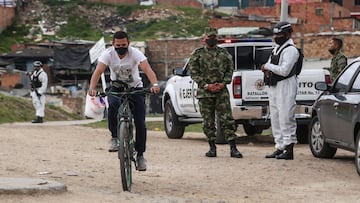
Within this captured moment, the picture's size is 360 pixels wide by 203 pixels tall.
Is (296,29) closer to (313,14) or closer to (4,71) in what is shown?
(313,14)

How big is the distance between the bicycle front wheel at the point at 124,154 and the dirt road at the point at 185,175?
14 cm

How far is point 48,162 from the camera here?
1060 centimetres

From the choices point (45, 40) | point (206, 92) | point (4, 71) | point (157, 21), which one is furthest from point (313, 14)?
point (206, 92)

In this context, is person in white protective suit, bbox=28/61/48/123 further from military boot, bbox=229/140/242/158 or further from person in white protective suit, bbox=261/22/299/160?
person in white protective suit, bbox=261/22/299/160

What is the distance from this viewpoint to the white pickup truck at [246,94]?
1425cm

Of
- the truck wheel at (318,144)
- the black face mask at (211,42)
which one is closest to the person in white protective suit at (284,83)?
the truck wheel at (318,144)

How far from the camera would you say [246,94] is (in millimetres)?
14234

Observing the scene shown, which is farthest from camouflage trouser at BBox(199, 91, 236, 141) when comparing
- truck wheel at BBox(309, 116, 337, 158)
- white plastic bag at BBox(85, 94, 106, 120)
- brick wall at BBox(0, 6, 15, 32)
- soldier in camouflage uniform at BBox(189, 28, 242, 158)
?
brick wall at BBox(0, 6, 15, 32)

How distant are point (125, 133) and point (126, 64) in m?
0.97

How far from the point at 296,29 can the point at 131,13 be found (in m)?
18.0

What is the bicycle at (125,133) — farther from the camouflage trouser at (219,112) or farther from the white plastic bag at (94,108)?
the camouflage trouser at (219,112)

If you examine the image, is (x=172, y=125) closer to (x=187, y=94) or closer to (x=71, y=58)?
(x=187, y=94)

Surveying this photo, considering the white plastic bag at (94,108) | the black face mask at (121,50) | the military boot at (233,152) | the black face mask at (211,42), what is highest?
the black face mask at (121,50)

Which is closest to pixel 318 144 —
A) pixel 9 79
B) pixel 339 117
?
pixel 339 117
